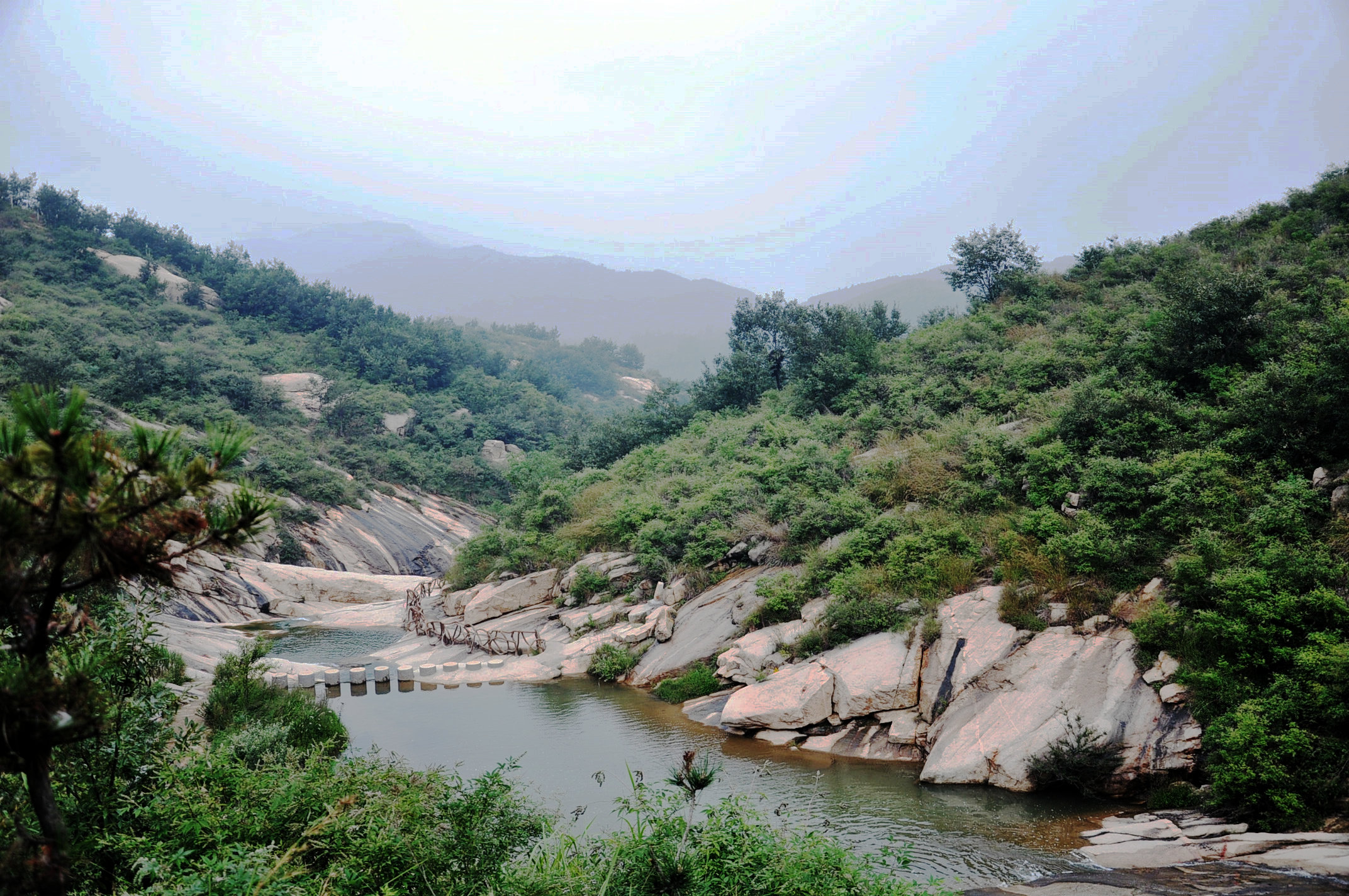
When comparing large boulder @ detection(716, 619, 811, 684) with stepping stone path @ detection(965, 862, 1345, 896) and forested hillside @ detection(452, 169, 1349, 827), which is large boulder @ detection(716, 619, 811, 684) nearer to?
forested hillside @ detection(452, 169, 1349, 827)

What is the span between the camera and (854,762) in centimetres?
1036

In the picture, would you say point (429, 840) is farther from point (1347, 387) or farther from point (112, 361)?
point (112, 361)

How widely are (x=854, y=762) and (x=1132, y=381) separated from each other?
9.30 metres

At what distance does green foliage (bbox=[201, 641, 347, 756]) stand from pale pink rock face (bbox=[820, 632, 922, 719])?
289 inches

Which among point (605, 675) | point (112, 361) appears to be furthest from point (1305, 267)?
point (112, 361)

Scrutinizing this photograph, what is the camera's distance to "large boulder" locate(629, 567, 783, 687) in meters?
14.6

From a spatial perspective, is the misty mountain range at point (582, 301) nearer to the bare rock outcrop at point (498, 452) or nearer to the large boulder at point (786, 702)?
the bare rock outcrop at point (498, 452)

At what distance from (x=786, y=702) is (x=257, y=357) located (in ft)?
145

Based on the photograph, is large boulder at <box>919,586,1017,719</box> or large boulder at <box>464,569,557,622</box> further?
large boulder at <box>464,569,557,622</box>

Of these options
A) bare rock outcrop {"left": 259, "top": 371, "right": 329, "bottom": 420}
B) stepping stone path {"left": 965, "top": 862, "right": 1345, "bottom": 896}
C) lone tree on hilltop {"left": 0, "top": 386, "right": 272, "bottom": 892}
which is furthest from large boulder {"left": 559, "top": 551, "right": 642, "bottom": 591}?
bare rock outcrop {"left": 259, "top": 371, "right": 329, "bottom": 420}

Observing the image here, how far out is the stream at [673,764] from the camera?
7547 millimetres

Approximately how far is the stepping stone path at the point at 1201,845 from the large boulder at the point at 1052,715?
2.79 feet

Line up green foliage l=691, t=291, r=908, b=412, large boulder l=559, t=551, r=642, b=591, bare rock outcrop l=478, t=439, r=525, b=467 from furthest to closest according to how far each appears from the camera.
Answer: bare rock outcrop l=478, t=439, r=525, b=467, green foliage l=691, t=291, r=908, b=412, large boulder l=559, t=551, r=642, b=591

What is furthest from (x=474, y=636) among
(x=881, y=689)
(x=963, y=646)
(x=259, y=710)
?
(x=963, y=646)
